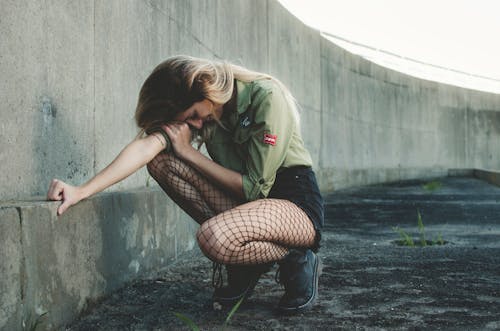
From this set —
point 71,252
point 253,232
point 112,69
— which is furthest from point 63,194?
point 112,69

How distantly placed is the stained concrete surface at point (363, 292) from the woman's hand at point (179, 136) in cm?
65

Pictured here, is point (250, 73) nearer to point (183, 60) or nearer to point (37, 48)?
point (183, 60)

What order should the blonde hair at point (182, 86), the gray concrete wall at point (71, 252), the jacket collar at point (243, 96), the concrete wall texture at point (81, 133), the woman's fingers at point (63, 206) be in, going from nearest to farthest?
the gray concrete wall at point (71, 252) → the concrete wall texture at point (81, 133) → the woman's fingers at point (63, 206) → the blonde hair at point (182, 86) → the jacket collar at point (243, 96)

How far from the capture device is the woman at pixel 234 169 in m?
2.51

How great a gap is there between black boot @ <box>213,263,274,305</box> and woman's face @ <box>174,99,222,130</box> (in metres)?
0.63

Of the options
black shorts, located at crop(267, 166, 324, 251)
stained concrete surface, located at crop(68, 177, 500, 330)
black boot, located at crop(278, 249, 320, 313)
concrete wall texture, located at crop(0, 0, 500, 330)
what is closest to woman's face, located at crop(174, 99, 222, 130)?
black shorts, located at crop(267, 166, 324, 251)

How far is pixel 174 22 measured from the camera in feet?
14.0

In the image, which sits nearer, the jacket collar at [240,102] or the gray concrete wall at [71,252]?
the gray concrete wall at [71,252]

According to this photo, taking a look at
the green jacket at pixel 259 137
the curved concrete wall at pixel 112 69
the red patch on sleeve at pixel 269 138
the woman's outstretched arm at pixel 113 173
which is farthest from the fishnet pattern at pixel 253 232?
the curved concrete wall at pixel 112 69

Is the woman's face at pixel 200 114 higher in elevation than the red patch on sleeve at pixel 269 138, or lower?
higher

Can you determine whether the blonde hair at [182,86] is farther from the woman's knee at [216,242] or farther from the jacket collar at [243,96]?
the woman's knee at [216,242]

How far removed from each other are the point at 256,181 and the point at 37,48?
3.10 feet

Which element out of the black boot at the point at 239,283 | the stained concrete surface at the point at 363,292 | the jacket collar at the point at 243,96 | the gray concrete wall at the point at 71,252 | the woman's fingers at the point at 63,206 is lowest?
the stained concrete surface at the point at 363,292

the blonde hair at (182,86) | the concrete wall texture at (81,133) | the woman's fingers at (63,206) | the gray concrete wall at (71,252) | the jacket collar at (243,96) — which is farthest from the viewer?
the jacket collar at (243,96)
